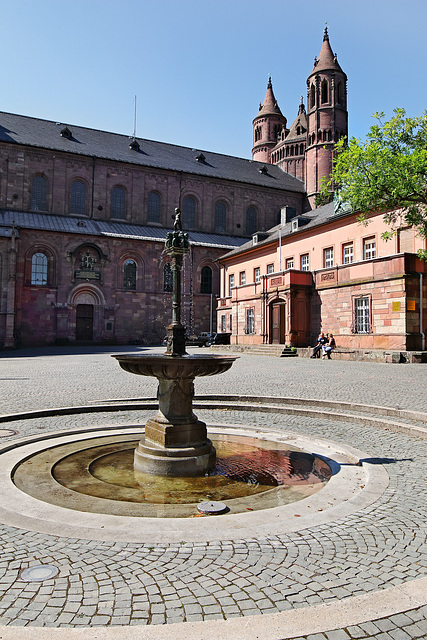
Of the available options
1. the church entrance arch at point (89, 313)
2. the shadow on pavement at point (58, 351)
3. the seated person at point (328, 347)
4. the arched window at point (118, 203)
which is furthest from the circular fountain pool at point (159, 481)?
the arched window at point (118, 203)

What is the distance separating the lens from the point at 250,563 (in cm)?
332

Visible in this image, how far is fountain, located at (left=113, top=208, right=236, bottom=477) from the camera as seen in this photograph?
578 centimetres

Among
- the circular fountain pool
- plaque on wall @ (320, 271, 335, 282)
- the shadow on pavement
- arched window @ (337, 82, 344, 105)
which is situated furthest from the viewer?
arched window @ (337, 82, 344, 105)

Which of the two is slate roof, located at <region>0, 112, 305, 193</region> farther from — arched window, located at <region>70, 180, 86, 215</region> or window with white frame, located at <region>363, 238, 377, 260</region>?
window with white frame, located at <region>363, 238, 377, 260</region>

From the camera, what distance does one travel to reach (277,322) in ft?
110

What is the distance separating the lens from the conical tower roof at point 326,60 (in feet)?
179

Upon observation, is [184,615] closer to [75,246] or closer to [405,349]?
[405,349]

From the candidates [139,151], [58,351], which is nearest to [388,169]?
[58,351]

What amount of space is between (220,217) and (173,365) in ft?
171

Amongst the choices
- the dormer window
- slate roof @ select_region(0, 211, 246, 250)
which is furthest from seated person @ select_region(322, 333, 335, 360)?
the dormer window

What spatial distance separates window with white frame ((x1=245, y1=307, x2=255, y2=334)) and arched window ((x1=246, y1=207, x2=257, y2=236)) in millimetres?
22194

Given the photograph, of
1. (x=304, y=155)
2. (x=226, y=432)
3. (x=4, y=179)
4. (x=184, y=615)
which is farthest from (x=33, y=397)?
(x=304, y=155)

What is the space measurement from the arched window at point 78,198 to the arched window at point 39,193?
8.86 feet

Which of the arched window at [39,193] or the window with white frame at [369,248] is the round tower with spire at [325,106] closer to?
the window with white frame at [369,248]
